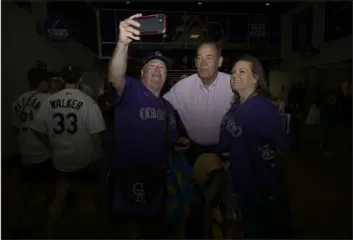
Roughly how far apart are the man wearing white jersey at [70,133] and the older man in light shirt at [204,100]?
36cm

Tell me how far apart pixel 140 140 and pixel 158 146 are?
0.09 meters

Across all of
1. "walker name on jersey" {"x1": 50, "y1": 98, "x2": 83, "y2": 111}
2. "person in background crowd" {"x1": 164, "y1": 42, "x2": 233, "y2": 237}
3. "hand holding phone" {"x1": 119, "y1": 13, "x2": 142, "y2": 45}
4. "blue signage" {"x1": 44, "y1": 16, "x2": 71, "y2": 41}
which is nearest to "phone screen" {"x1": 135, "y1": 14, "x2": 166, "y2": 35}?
"hand holding phone" {"x1": 119, "y1": 13, "x2": 142, "y2": 45}

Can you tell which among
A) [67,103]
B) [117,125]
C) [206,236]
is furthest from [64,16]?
[206,236]

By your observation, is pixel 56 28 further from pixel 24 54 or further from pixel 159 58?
pixel 159 58

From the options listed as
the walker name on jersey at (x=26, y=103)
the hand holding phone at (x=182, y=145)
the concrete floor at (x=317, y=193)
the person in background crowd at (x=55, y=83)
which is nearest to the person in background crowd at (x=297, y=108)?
the concrete floor at (x=317, y=193)

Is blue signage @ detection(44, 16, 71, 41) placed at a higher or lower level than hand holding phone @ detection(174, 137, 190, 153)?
higher

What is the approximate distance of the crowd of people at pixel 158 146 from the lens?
1744 millimetres

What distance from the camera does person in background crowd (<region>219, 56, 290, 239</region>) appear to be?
1.76 metres

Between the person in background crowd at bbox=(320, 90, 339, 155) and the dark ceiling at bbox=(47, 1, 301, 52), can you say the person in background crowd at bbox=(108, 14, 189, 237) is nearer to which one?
the dark ceiling at bbox=(47, 1, 301, 52)

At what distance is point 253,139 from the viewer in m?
1.77

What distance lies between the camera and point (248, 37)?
1.74m

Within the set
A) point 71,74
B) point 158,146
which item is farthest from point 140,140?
point 71,74

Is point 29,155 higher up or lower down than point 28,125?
lower down

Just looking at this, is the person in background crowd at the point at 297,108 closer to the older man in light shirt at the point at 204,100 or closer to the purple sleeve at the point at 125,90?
the older man in light shirt at the point at 204,100
